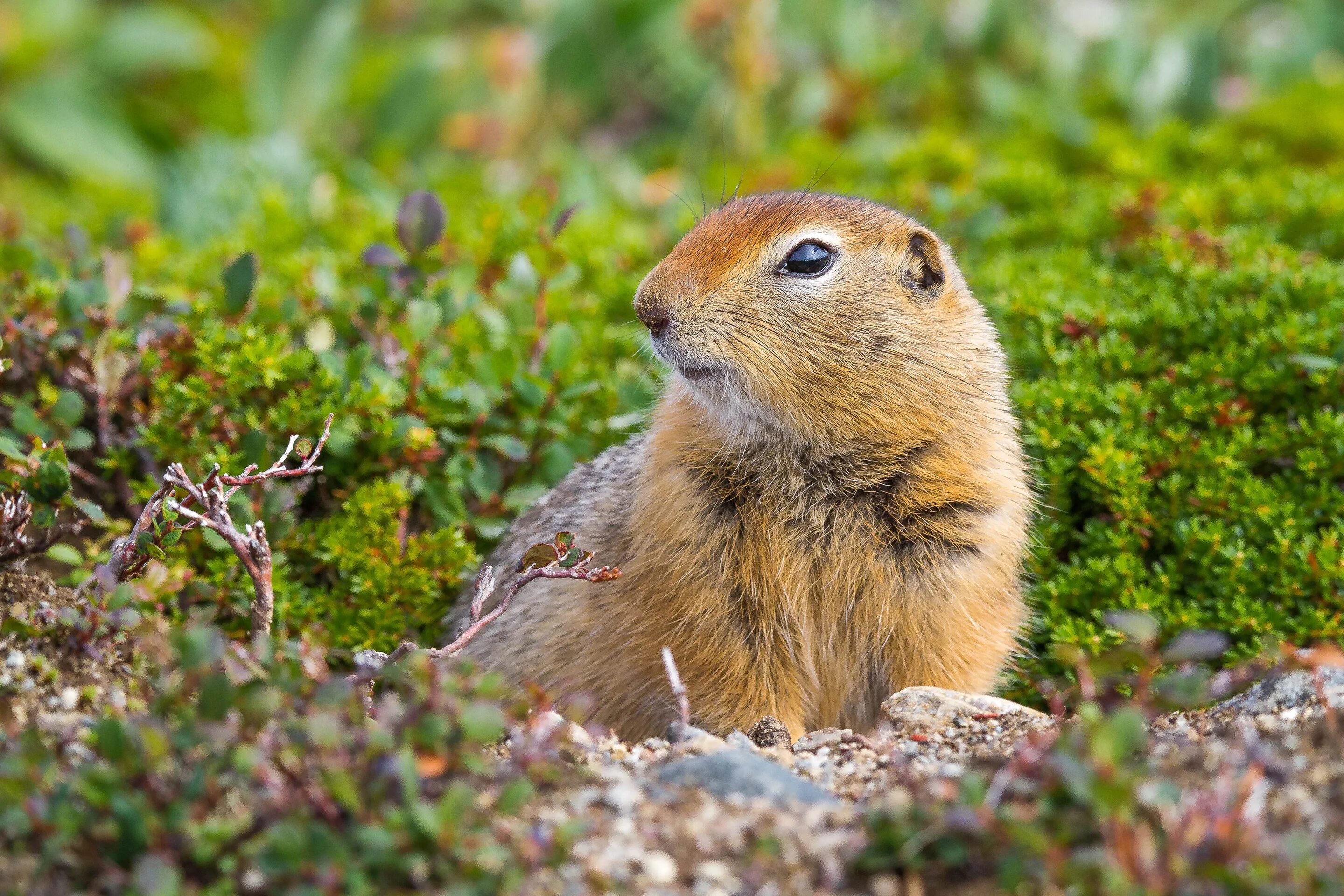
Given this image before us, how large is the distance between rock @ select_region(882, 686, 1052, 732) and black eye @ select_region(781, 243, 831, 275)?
133cm

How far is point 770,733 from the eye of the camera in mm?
3955

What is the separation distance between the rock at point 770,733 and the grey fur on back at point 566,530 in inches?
29.4

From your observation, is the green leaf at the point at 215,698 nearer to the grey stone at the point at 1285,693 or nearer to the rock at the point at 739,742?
the rock at the point at 739,742

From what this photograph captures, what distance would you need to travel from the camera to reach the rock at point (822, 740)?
3488mm

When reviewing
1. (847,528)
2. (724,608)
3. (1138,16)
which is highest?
(1138,16)

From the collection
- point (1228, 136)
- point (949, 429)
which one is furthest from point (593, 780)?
point (1228, 136)

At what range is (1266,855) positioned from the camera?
7.92 feet

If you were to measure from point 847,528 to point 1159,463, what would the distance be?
1411 millimetres

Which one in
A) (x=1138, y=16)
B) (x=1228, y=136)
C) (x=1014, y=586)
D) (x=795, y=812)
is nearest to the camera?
(x=795, y=812)

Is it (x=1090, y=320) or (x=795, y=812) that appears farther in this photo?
(x=1090, y=320)

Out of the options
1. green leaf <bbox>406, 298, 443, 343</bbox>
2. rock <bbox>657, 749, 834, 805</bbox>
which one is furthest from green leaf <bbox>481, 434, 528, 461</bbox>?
rock <bbox>657, 749, 834, 805</bbox>

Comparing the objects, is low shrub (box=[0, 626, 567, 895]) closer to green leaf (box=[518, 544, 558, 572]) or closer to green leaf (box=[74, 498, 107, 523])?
green leaf (box=[518, 544, 558, 572])

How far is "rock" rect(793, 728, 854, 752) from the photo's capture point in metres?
3.49

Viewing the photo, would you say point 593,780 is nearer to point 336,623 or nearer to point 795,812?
point 795,812
